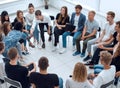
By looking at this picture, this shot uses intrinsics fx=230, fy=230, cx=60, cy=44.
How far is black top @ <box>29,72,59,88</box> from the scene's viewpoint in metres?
3.14

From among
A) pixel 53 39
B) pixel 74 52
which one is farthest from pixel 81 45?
pixel 53 39

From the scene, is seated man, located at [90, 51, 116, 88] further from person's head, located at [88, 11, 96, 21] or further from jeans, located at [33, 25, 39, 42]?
jeans, located at [33, 25, 39, 42]

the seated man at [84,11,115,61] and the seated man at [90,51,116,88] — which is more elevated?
the seated man at [84,11,115,61]

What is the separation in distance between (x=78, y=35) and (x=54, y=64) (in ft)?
2.84

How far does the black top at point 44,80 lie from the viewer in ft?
10.3

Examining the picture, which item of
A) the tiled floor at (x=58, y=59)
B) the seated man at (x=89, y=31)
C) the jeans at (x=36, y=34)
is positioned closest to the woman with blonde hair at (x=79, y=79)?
the tiled floor at (x=58, y=59)

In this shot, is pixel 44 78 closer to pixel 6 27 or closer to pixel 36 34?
pixel 6 27

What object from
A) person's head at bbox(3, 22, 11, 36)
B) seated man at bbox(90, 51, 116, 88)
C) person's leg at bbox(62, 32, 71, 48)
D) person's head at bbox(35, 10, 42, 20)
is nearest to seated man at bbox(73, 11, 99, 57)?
person's leg at bbox(62, 32, 71, 48)

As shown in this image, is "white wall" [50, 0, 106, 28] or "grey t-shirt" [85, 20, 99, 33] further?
"white wall" [50, 0, 106, 28]

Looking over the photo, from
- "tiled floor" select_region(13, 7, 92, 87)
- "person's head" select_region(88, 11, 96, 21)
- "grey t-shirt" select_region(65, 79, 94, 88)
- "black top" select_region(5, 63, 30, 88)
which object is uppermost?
"person's head" select_region(88, 11, 96, 21)

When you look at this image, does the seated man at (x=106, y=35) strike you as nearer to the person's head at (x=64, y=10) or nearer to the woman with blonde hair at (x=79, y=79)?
the person's head at (x=64, y=10)

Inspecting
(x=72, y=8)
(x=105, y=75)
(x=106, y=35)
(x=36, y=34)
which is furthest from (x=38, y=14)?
(x=105, y=75)

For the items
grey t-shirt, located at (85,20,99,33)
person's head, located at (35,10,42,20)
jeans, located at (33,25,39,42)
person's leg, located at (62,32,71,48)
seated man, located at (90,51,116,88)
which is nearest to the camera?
seated man, located at (90,51,116,88)

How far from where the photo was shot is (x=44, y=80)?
3137 mm
